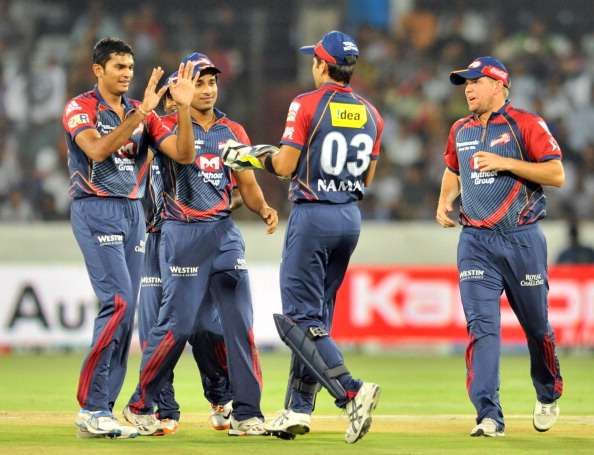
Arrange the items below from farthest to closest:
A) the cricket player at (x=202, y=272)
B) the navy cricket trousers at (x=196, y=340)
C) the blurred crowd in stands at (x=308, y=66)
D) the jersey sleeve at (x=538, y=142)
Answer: the blurred crowd in stands at (x=308, y=66) < the navy cricket trousers at (x=196, y=340) < the jersey sleeve at (x=538, y=142) < the cricket player at (x=202, y=272)

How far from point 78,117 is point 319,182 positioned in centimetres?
165

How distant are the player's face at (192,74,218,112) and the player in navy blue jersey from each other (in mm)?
1744

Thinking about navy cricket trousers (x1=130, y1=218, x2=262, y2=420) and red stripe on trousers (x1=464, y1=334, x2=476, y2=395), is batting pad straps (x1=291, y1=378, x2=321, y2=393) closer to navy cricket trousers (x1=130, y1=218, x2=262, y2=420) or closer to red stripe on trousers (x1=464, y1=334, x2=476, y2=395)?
navy cricket trousers (x1=130, y1=218, x2=262, y2=420)

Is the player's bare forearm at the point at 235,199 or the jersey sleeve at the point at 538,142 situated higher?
the jersey sleeve at the point at 538,142

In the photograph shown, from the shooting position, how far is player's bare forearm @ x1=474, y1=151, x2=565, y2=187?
350 inches

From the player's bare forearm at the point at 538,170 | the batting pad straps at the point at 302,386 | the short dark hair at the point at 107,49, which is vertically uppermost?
the short dark hair at the point at 107,49

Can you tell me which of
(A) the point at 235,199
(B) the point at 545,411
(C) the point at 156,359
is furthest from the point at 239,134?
(B) the point at 545,411

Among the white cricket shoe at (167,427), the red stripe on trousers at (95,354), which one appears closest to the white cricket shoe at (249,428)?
the white cricket shoe at (167,427)

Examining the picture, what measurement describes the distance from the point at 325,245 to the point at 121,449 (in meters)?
1.81

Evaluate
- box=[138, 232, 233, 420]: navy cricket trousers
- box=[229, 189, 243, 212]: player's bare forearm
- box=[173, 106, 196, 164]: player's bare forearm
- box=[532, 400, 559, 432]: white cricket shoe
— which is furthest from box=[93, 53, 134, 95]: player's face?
box=[532, 400, 559, 432]: white cricket shoe

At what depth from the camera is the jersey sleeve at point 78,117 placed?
28.4 feet

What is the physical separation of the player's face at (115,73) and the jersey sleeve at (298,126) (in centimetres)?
124

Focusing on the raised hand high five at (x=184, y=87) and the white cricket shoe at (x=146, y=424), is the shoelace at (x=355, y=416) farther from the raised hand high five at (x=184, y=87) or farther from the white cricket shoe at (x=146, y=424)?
the raised hand high five at (x=184, y=87)

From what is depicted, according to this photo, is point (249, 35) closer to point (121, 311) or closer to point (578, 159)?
point (578, 159)
